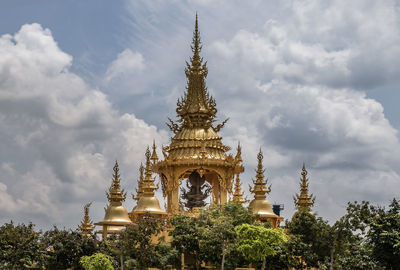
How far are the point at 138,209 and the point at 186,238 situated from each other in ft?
24.5

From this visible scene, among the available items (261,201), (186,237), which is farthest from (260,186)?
(186,237)

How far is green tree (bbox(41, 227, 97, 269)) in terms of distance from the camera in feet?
138

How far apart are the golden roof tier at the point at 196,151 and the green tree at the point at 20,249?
35.1 ft

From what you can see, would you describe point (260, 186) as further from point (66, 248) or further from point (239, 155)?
point (66, 248)

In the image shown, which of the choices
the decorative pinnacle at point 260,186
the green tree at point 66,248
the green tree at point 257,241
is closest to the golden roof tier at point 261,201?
the decorative pinnacle at point 260,186

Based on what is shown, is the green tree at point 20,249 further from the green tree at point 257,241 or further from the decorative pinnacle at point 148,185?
the green tree at point 257,241

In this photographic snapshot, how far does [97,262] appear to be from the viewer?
39.4 metres

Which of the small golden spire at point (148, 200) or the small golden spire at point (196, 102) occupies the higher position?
the small golden spire at point (196, 102)

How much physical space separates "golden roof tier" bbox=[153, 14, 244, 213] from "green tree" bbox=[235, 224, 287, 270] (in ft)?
34.7

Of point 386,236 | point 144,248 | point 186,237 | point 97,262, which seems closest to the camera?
point 386,236

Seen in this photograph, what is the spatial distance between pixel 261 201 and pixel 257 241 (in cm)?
1005

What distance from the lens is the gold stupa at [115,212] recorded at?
1830 inches

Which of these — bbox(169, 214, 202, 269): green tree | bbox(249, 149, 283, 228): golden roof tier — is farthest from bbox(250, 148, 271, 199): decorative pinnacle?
bbox(169, 214, 202, 269): green tree

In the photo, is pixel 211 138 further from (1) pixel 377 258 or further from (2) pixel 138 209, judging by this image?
(1) pixel 377 258
